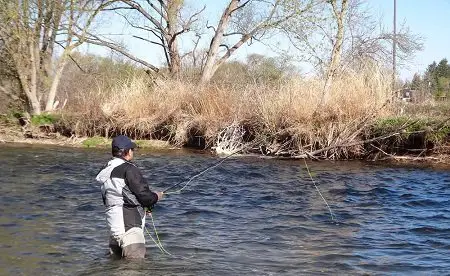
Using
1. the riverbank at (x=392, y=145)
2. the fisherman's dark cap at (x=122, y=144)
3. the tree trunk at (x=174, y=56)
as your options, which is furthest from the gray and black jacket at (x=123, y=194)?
the tree trunk at (x=174, y=56)

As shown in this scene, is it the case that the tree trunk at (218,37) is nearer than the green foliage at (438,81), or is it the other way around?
the green foliage at (438,81)

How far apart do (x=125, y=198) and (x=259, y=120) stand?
12551 mm

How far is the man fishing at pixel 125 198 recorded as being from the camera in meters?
6.60

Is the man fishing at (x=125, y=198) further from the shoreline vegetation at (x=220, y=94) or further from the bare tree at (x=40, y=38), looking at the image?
the bare tree at (x=40, y=38)

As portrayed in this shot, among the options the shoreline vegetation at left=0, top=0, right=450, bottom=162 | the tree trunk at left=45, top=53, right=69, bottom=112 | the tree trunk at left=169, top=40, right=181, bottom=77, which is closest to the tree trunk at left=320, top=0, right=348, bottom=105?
the shoreline vegetation at left=0, top=0, right=450, bottom=162

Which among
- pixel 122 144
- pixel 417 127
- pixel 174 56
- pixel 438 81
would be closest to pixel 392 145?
pixel 417 127

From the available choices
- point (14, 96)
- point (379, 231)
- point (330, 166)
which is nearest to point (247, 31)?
point (14, 96)

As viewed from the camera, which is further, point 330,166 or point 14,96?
point 14,96

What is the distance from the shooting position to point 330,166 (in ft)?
52.4

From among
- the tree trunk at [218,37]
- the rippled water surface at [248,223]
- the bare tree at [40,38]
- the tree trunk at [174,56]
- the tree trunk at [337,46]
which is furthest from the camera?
the tree trunk at [174,56]

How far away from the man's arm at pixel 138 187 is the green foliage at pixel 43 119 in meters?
18.5

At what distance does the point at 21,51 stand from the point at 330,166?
15698 millimetres

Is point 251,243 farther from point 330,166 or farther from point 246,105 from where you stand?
point 246,105

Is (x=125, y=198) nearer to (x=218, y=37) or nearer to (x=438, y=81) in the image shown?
(x=218, y=37)
